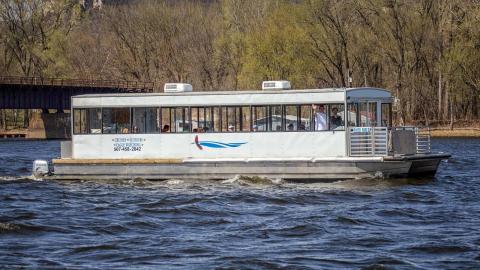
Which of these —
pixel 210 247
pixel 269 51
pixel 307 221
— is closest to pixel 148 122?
pixel 307 221

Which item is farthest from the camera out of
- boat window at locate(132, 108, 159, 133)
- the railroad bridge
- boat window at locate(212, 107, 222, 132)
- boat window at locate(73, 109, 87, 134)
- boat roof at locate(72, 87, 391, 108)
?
the railroad bridge

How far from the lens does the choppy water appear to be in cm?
2258

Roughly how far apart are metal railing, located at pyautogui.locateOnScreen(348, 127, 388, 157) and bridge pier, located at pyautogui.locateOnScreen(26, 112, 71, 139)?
75374 mm

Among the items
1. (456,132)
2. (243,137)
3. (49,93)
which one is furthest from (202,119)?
(49,93)

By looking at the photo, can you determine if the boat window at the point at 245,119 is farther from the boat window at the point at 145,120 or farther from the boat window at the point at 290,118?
the boat window at the point at 145,120

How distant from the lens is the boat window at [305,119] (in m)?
37.0

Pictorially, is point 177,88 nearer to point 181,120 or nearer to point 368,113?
point 181,120

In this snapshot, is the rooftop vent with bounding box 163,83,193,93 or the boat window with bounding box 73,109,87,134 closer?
the rooftop vent with bounding box 163,83,193,93

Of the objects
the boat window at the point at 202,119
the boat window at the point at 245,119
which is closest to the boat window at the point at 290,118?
the boat window at the point at 245,119

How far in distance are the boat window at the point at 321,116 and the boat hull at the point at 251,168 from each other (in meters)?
1.28

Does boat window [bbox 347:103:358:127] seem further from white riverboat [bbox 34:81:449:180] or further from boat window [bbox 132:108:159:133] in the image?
boat window [bbox 132:108:159:133]

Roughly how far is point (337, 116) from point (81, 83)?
247 ft

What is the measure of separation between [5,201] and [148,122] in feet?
21.0

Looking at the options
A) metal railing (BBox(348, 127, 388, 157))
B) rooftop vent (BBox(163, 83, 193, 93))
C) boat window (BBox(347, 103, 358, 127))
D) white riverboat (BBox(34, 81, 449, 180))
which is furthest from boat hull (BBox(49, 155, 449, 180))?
rooftop vent (BBox(163, 83, 193, 93))
